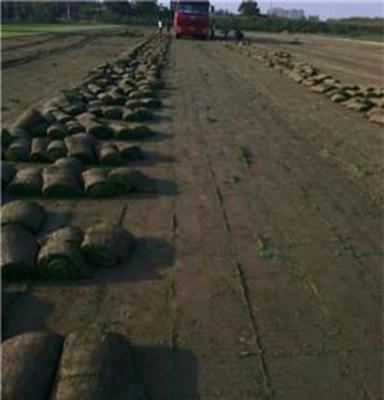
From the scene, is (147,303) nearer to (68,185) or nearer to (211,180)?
(68,185)

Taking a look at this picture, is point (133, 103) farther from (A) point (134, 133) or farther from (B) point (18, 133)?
(B) point (18, 133)

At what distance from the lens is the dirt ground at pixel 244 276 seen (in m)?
3.58

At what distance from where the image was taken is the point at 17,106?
11.6 meters

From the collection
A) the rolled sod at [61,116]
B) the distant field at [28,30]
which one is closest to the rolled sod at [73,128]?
the rolled sod at [61,116]

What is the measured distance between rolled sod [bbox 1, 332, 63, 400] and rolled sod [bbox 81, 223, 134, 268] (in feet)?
4.26

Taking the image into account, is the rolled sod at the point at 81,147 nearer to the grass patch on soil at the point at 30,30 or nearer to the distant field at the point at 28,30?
the grass patch on soil at the point at 30,30

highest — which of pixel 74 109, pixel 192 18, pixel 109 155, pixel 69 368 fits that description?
pixel 69 368

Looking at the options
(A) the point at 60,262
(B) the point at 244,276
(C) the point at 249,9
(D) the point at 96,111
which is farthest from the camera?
(C) the point at 249,9

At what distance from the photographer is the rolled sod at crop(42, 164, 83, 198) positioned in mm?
6352

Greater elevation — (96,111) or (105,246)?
(105,246)

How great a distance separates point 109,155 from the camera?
752 centimetres

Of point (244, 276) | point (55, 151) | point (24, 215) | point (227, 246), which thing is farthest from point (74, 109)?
point (244, 276)

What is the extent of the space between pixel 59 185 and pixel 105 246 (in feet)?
5.81

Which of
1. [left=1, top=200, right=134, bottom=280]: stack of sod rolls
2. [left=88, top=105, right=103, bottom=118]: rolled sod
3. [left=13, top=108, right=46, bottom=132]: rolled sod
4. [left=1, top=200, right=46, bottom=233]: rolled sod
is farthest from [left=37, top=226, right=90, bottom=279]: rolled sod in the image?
[left=88, top=105, right=103, bottom=118]: rolled sod
